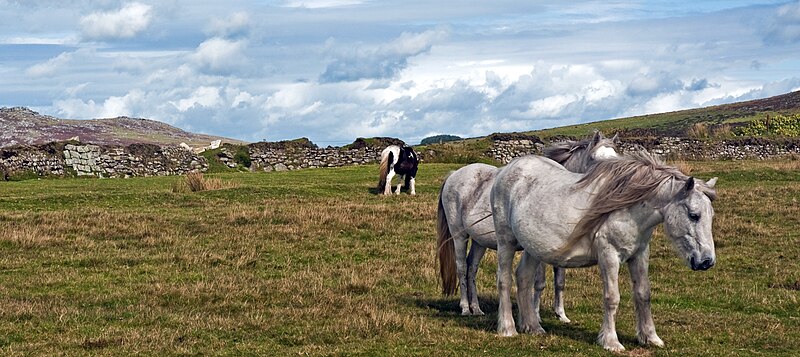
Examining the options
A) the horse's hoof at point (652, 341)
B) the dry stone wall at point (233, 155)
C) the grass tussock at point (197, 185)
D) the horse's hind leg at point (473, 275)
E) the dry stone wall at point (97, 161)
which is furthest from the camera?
the dry stone wall at point (233, 155)

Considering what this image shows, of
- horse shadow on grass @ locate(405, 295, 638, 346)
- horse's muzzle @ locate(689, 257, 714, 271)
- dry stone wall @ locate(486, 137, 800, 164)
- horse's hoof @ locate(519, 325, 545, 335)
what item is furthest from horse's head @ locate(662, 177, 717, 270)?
dry stone wall @ locate(486, 137, 800, 164)

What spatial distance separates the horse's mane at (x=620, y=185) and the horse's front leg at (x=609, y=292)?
28cm

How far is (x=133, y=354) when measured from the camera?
28.6ft

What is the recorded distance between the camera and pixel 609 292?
880 cm

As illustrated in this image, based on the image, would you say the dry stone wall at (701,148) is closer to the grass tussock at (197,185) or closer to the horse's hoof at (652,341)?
the grass tussock at (197,185)

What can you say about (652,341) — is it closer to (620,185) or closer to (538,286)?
(620,185)

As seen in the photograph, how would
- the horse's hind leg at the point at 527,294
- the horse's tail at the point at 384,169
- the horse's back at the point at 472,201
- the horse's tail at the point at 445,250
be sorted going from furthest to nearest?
the horse's tail at the point at 384,169 → the horse's tail at the point at 445,250 → the horse's back at the point at 472,201 → the horse's hind leg at the point at 527,294

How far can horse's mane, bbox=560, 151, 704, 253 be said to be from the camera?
28.0ft

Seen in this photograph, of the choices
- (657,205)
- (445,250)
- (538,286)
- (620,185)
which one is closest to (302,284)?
(445,250)

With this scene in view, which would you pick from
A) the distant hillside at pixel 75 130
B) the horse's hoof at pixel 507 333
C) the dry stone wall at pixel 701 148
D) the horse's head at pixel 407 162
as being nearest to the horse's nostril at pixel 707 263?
the horse's hoof at pixel 507 333

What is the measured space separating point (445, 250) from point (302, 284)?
2572 millimetres

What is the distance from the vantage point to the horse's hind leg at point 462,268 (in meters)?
11.3

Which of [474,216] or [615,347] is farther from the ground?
[474,216]

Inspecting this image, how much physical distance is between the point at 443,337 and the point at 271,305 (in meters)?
3.12
